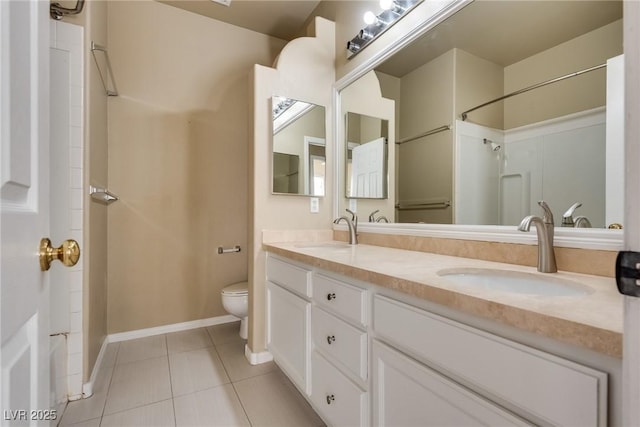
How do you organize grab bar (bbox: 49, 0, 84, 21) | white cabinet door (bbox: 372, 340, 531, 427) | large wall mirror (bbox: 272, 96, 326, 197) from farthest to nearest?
large wall mirror (bbox: 272, 96, 326, 197) → grab bar (bbox: 49, 0, 84, 21) → white cabinet door (bbox: 372, 340, 531, 427)

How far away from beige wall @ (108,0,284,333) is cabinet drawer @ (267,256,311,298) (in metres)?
1.02

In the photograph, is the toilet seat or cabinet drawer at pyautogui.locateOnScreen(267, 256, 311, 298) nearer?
cabinet drawer at pyautogui.locateOnScreen(267, 256, 311, 298)

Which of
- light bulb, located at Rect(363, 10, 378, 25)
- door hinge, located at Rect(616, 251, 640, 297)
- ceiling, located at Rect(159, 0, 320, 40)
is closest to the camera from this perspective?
door hinge, located at Rect(616, 251, 640, 297)

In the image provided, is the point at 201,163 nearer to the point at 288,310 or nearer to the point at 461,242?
the point at 288,310

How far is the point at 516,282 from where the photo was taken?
996 mm

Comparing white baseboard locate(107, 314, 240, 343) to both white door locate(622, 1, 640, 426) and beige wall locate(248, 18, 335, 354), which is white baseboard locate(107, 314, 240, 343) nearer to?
beige wall locate(248, 18, 335, 354)

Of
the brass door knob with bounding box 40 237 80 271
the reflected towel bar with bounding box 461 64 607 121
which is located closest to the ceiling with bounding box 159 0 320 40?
the reflected towel bar with bounding box 461 64 607 121

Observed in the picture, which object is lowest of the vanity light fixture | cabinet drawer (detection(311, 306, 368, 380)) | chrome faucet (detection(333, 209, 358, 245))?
cabinet drawer (detection(311, 306, 368, 380))

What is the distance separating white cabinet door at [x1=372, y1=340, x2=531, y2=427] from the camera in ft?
2.17

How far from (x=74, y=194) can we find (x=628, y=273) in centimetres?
212

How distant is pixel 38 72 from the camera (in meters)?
0.57

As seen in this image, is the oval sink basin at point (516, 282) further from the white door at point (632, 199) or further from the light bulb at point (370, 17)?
Answer: the light bulb at point (370, 17)

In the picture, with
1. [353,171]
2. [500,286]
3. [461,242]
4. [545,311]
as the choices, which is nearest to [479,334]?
[545,311]

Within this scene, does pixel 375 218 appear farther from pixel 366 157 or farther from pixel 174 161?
pixel 174 161
